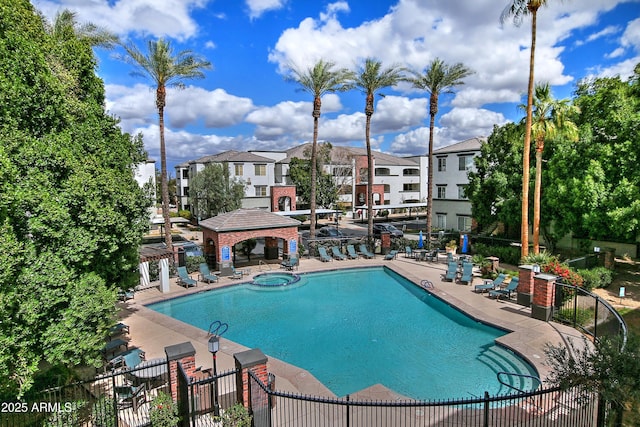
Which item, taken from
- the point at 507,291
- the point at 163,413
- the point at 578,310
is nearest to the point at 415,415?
the point at 163,413

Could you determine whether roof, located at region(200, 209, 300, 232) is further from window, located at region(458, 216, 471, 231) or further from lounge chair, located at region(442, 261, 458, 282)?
window, located at region(458, 216, 471, 231)

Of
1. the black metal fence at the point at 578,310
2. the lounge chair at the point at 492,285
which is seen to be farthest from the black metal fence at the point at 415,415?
the lounge chair at the point at 492,285

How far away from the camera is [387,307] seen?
17875 mm

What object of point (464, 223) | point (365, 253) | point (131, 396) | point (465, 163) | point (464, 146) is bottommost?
point (131, 396)

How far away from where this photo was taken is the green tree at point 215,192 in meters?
39.5

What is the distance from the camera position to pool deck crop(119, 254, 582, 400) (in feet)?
34.0

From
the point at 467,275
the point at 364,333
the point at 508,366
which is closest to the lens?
the point at 508,366

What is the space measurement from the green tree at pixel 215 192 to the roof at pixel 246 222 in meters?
15.3

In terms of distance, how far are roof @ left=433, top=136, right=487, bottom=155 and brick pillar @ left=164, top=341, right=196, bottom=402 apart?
3248 centimetres

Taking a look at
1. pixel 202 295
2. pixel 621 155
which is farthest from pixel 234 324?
pixel 621 155

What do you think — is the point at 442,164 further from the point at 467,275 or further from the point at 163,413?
the point at 163,413

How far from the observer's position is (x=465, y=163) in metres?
35.8

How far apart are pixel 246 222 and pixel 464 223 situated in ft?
73.7

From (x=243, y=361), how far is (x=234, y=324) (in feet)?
26.4
